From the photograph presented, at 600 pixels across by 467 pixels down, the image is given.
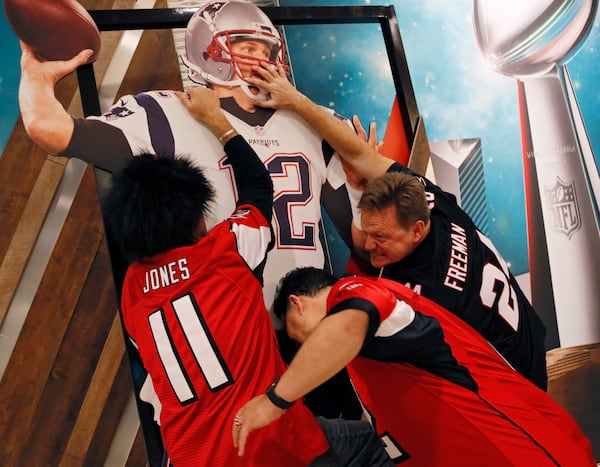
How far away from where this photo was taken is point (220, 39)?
1.92 m

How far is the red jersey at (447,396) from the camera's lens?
128 centimetres

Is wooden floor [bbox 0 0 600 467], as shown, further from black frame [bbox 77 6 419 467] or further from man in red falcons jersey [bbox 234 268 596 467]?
man in red falcons jersey [bbox 234 268 596 467]

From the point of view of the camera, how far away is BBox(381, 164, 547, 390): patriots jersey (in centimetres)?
166

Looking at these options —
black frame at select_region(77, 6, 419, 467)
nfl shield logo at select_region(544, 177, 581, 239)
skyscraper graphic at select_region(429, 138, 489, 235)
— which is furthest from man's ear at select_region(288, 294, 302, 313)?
nfl shield logo at select_region(544, 177, 581, 239)

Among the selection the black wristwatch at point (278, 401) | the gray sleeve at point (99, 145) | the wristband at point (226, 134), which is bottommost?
the black wristwatch at point (278, 401)

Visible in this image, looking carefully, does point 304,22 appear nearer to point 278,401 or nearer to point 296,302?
point 296,302

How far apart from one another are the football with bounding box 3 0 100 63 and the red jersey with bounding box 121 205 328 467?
0.81 metres

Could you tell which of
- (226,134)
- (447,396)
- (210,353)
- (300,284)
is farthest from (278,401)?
(226,134)

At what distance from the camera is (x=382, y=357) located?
128 centimetres

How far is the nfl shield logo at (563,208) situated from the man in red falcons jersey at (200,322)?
160 centimetres

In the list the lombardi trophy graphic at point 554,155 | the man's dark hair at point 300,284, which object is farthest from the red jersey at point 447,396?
the lombardi trophy graphic at point 554,155

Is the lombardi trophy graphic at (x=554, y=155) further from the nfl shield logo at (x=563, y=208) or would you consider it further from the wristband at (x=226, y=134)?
the wristband at (x=226, y=134)

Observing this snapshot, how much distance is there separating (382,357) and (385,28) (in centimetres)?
148

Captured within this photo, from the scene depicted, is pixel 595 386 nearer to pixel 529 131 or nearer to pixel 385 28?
pixel 529 131
